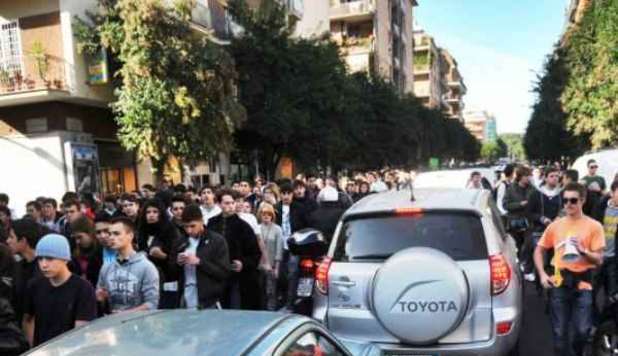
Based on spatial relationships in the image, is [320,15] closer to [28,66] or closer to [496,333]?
[28,66]

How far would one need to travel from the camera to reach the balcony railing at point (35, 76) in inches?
626

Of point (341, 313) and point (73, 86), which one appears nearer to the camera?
point (341, 313)

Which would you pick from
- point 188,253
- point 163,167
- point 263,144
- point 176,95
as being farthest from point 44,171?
point 188,253

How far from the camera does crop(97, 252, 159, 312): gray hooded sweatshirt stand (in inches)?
166

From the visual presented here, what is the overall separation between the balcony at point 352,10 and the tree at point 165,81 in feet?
120

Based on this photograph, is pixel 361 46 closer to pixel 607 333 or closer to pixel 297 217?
pixel 297 217

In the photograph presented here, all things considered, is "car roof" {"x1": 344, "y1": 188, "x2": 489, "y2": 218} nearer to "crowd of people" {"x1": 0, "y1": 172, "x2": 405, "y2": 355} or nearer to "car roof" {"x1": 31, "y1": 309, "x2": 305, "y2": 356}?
"crowd of people" {"x1": 0, "y1": 172, "x2": 405, "y2": 355}

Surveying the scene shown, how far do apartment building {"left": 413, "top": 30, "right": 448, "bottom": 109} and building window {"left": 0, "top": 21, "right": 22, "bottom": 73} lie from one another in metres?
66.7

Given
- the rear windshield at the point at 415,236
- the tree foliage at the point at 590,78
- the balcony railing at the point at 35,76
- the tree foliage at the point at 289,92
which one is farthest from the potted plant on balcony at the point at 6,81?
the tree foliage at the point at 590,78

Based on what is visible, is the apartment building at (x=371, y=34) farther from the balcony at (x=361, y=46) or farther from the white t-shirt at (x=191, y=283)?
the white t-shirt at (x=191, y=283)

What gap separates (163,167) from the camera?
1622cm

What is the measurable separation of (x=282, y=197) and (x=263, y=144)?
46.7 feet

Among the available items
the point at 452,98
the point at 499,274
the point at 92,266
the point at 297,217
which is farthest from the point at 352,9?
the point at 452,98

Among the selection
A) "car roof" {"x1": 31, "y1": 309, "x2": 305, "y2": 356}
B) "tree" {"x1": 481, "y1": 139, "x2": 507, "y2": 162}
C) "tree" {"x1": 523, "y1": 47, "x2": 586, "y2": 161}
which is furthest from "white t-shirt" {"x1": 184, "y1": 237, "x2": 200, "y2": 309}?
"tree" {"x1": 481, "y1": 139, "x2": 507, "y2": 162}
